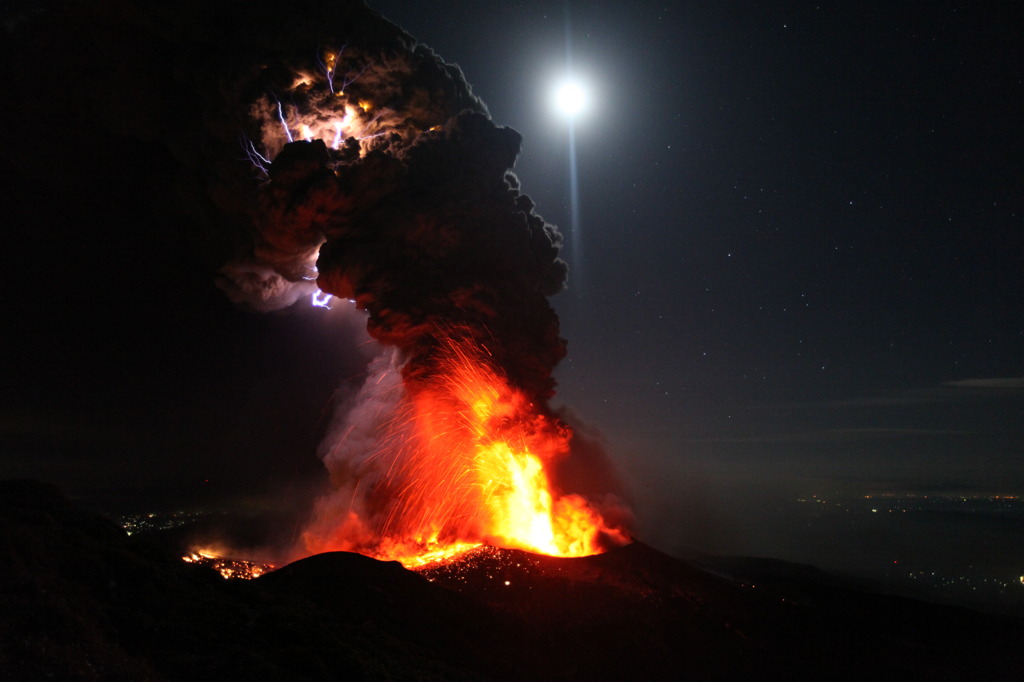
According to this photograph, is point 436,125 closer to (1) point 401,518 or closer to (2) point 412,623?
(1) point 401,518

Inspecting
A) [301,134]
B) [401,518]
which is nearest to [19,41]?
[301,134]

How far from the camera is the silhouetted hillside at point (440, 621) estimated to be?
27.0ft

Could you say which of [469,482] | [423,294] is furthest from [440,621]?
[423,294]

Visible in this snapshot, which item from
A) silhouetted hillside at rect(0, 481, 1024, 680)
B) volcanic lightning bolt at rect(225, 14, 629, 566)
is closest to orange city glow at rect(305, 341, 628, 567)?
volcanic lightning bolt at rect(225, 14, 629, 566)

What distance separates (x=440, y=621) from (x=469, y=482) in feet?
30.1

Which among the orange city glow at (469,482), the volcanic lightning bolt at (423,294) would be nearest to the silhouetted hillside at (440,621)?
the orange city glow at (469,482)

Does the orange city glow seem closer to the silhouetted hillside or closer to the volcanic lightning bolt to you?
the volcanic lightning bolt

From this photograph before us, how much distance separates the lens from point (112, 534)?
36.4 ft

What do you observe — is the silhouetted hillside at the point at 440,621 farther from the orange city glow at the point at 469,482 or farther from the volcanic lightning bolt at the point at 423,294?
the volcanic lightning bolt at the point at 423,294

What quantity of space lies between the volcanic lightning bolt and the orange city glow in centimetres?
6

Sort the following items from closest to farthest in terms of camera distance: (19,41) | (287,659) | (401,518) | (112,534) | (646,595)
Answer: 1. (287,659)
2. (112,534)
3. (646,595)
4. (401,518)
5. (19,41)

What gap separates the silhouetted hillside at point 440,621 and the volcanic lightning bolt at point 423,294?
14.1ft

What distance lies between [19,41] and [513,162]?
23.5 meters

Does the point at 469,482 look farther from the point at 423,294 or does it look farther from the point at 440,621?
the point at 440,621
